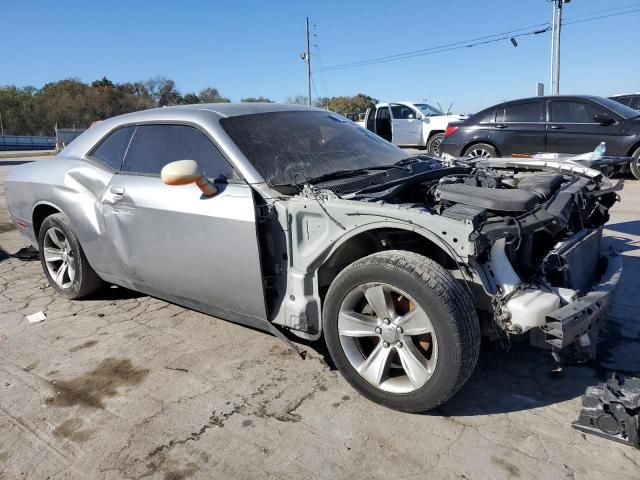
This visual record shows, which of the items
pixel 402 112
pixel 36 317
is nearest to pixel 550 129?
pixel 402 112

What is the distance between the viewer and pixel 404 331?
8.24ft

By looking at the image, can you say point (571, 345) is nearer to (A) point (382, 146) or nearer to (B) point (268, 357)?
(B) point (268, 357)

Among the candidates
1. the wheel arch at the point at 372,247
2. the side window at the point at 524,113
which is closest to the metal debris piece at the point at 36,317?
the wheel arch at the point at 372,247

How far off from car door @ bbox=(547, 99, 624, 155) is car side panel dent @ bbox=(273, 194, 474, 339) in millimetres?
8024

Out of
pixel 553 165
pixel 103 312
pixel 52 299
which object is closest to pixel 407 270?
pixel 553 165

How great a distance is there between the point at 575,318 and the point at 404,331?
757mm

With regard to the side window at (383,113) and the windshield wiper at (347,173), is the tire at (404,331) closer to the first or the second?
the windshield wiper at (347,173)

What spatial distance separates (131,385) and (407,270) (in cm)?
176

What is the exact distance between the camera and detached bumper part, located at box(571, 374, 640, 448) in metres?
2.20

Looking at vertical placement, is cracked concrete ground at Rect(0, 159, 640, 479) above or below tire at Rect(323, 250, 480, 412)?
below

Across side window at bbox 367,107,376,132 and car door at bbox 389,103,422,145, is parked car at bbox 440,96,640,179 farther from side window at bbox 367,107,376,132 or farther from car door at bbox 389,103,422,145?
side window at bbox 367,107,376,132

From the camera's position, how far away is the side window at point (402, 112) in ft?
53.0

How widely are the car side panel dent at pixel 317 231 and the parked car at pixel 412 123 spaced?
13.1m

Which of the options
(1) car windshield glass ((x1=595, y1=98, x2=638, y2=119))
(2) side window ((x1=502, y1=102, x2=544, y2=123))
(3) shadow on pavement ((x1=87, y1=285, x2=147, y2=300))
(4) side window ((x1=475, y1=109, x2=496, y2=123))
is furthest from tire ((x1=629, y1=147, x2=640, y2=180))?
(3) shadow on pavement ((x1=87, y1=285, x2=147, y2=300))
